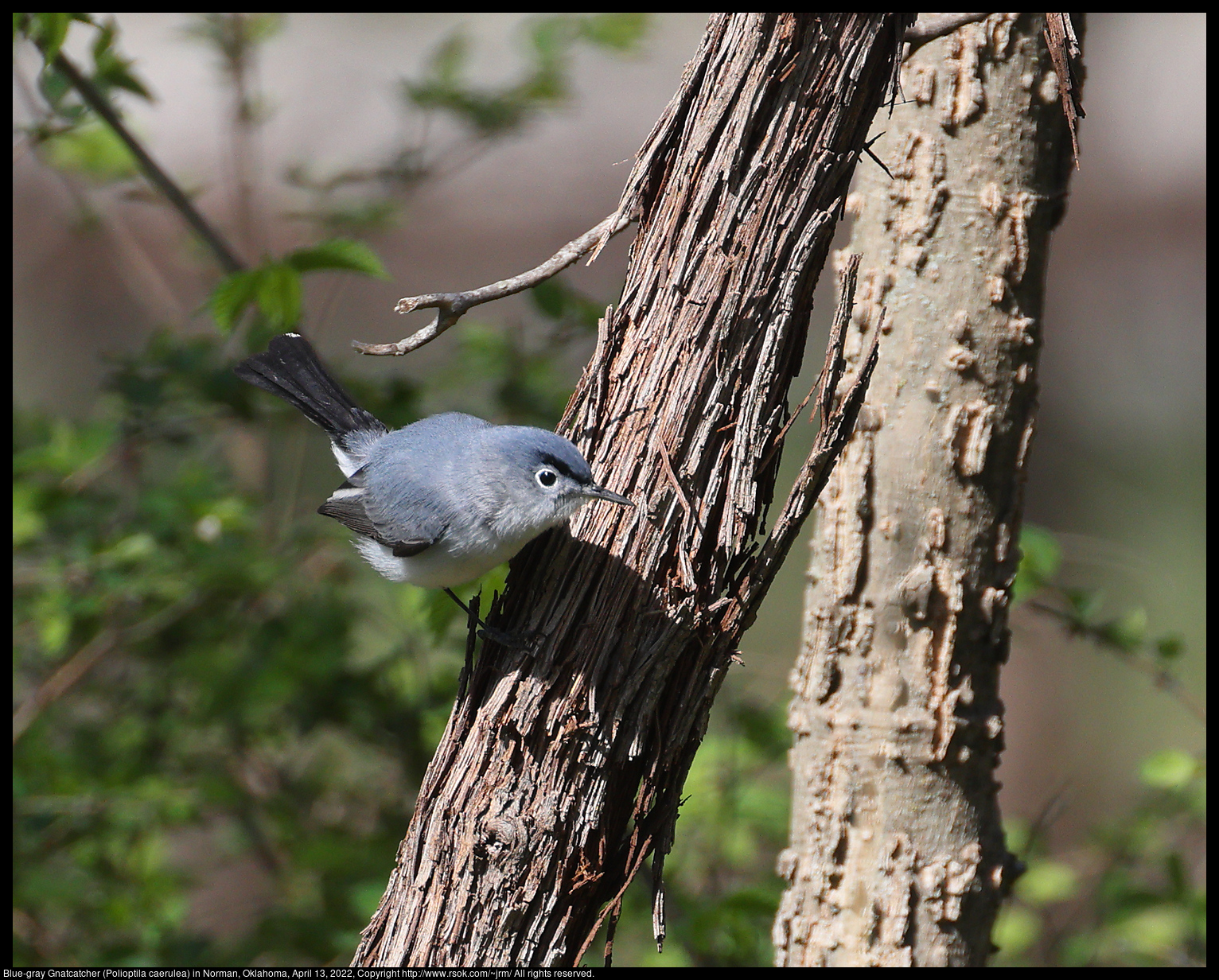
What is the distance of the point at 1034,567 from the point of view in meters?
2.99

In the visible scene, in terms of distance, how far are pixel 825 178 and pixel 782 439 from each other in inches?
22.3

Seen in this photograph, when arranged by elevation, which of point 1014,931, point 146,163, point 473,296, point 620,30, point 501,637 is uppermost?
point 620,30

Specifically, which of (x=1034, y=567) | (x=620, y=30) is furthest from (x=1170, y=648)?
(x=620, y=30)

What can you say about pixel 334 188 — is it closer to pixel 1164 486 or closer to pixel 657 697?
pixel 657 697

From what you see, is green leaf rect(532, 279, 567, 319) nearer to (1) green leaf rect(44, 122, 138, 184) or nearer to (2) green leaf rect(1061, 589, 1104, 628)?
(1) green leaf rect(44, 122, 138, 184)

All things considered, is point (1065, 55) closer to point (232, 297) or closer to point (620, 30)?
point (620, 30)

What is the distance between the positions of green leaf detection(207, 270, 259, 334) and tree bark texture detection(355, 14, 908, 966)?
3.71 feet

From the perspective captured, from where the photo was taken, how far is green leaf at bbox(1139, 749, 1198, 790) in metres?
2.92

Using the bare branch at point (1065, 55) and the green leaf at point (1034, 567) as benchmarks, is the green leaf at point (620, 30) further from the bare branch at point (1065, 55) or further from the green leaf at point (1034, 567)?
the green leaf at point (1034, 567)

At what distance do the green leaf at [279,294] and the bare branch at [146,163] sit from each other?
0.67 metres

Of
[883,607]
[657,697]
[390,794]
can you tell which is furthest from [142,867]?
[883,607]

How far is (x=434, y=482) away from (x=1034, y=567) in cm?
190

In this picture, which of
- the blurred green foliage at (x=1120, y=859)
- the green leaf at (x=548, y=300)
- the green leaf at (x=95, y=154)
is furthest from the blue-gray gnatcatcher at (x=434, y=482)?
the blurred green foliage at (x=1120, y=859)

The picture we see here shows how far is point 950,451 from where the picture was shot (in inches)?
103
